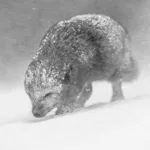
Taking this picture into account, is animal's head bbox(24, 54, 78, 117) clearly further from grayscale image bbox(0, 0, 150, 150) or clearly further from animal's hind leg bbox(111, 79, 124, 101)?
animal's hind leg bbox(111, 79, 124, 101)

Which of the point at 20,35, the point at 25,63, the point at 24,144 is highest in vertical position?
the point at 24,144

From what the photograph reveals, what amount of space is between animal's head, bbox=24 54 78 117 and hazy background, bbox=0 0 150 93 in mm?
8346

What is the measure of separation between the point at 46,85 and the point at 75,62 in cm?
64

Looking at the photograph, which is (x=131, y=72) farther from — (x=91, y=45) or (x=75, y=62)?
(x=75, y=62)

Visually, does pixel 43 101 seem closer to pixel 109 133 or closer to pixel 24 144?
pixel 24 144

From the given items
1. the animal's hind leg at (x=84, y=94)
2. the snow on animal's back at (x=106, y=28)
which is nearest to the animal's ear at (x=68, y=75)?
the snow on animal's back at (x=106, y=28)

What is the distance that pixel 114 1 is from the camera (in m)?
14.0

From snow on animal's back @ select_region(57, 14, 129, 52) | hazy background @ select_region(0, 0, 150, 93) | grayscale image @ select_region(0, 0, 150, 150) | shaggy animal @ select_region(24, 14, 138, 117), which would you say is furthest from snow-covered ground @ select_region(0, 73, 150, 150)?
hazy background @ select_region(0, 0, 150, 93)

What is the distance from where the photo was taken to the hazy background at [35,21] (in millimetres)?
13469

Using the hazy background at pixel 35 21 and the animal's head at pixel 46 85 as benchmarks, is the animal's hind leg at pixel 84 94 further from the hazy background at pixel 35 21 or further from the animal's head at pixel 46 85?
the hazy background at pixel 35 21

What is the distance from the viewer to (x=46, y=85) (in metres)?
4.32

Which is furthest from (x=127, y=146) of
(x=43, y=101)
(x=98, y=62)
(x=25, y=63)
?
(x=25, y=63)

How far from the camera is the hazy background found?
530 inches

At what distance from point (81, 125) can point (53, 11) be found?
1165 cm
